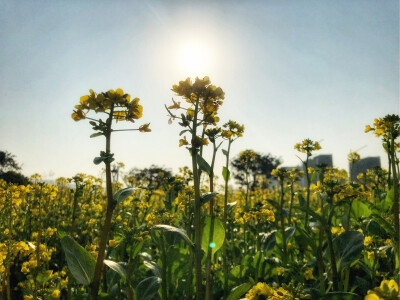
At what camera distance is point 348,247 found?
210 centimetres

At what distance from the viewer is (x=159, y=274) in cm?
221

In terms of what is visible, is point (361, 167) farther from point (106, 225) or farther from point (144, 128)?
point (106, 225)

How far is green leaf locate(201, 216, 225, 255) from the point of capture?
2.17 m

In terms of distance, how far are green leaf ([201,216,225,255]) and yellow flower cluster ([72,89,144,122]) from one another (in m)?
0.97

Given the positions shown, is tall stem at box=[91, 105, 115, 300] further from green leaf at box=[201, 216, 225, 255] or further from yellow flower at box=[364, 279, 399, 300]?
yellow flower at box=[364, 279, 399, 300]

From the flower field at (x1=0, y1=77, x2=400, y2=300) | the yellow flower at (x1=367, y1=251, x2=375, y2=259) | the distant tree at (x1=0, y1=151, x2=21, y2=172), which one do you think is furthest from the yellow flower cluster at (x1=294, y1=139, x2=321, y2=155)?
the distant tree at (x1=0, y1=151, x2=21, y2=172)

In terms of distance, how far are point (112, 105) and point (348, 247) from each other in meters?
2.00

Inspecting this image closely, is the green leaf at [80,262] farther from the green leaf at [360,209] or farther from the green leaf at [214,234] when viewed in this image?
the green leaf at [360,209]

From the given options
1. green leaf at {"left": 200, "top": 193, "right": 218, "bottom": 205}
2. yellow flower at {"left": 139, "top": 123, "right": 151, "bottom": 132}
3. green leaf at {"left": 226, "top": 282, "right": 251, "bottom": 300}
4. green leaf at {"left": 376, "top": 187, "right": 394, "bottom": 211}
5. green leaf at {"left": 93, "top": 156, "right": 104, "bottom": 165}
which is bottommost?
green leaf at {"left": 226, "top": 282, "right": 251, "bottom": 300}

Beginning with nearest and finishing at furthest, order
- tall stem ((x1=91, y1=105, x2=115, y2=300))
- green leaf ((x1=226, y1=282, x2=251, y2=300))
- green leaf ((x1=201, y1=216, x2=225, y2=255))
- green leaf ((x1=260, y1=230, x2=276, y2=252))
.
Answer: tall stem ((x1=91, y1=105, x2=115, y2=300)), green leaf ((x1=226, y1=282, x2=251, y2=300)), green leaf ((x1=201, y1=216, x2=225, y2=255)), green leaf ((x1=260, y1=230, x2=276, y2=252))

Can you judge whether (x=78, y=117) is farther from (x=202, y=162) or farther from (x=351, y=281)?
(x=351, y=281)

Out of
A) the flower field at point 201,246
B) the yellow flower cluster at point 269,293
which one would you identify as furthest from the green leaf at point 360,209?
the yellow flower cluster at point 269,293

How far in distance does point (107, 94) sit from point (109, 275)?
1887 mm

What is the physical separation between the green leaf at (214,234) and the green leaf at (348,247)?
0.90 m
